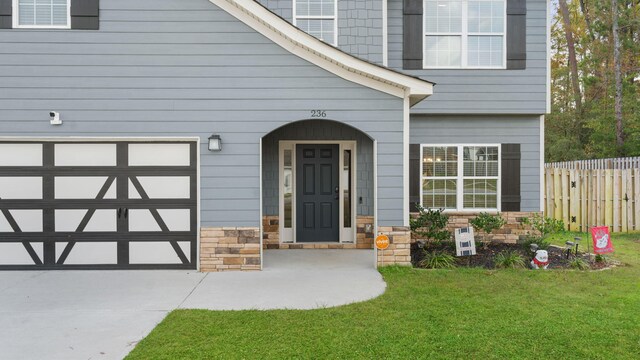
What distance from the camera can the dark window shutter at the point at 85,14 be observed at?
630 centimetres

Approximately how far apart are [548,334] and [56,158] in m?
7.44

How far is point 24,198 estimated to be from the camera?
21.3 ft

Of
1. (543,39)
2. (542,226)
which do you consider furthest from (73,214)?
(543,39)

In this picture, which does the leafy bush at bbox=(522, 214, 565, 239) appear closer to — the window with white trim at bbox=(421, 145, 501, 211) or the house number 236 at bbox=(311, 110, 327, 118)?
the window with white trim at bbox=(421, 145, 501, 211)

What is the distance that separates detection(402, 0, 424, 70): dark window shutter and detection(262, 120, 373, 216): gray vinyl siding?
1.95 metres

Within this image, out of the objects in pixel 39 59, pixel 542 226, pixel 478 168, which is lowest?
pixel 542 226

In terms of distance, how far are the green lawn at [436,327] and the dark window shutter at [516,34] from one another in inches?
192

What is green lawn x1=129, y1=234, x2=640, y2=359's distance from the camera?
11.8 ft

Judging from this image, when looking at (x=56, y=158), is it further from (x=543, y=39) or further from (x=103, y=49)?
(x=543, y=39)

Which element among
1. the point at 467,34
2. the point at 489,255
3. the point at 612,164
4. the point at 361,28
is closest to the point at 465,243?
the point at 489,255

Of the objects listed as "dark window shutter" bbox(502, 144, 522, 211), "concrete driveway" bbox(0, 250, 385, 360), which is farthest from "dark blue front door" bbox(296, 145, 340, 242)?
"dark window shutter" bbox(502, 144, 522, 211)

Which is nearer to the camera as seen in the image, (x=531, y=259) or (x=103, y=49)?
(x=103, y=49)

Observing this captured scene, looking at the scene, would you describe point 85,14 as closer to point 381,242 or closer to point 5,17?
point 5,17

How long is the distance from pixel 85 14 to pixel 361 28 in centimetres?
495
